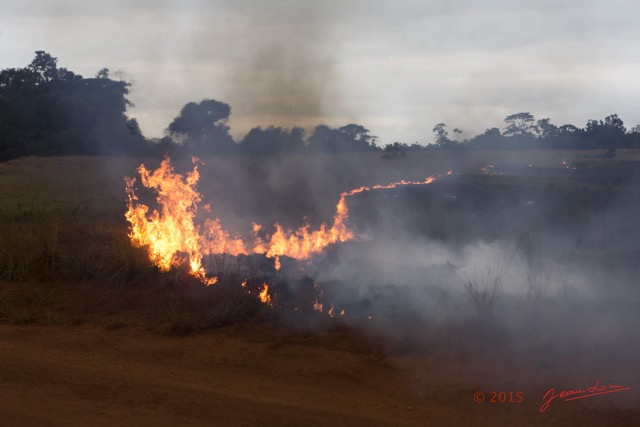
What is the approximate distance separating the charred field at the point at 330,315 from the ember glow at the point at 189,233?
227 mm

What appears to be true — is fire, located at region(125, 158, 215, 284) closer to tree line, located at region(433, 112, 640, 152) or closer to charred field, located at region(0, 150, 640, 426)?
charred field, located at region(0, 150, 640, 426)

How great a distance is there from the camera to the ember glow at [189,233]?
962 centimetres

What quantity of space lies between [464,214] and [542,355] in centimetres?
824

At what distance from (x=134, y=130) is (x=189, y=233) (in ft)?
9.82

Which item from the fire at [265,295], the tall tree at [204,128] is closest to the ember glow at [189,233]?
the fire at [265,295]

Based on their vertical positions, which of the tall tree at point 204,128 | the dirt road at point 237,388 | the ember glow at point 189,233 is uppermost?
the tall tree at point 204,128

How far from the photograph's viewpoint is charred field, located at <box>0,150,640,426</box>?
521 cm

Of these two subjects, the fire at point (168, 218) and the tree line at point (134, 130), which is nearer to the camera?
the fire at point (168, 218)

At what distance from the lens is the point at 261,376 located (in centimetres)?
589
